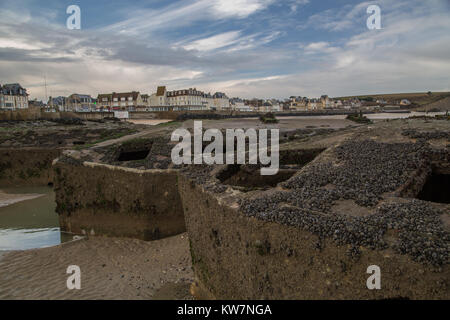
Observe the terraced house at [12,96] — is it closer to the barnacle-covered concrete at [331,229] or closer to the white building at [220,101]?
the white building at [220,101]

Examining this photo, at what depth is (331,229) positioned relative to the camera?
20.6 feet

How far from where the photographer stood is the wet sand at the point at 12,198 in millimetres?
23417

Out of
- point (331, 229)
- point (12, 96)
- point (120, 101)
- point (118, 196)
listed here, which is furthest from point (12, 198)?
point (120, 101)

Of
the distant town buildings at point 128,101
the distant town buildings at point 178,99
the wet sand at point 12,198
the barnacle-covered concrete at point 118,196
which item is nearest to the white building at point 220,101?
the distant town buildings at point 128,101

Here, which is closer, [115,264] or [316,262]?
[316,262]

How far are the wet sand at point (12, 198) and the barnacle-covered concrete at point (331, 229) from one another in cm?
1776

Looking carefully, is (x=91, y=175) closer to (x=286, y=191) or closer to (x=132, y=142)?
(x=132, y=142)

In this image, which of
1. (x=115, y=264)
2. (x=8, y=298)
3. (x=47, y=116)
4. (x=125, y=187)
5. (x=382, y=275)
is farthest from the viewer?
(x=47, y=116)

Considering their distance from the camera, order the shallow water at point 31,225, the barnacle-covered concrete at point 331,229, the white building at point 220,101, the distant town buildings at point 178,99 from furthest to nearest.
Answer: the white building at point 220,101, the distant town buildings at point 178,99, the shallow water at point 31,225, the barnacle-covered concrete at point 331,229

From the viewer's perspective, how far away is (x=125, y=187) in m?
15.2

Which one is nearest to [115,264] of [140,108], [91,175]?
[91,175]

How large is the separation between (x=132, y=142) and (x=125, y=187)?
6081 millimetres

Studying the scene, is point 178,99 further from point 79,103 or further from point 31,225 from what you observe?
point 31,225
